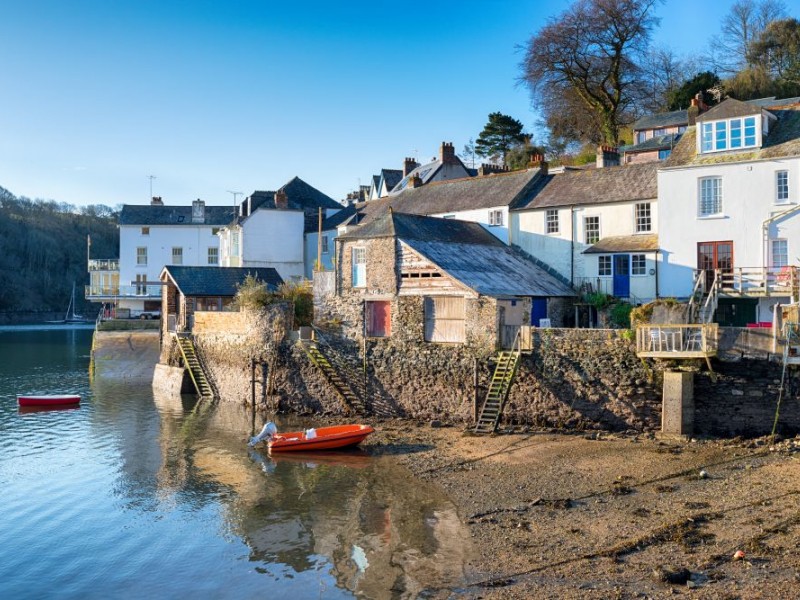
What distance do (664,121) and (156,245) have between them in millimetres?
44684

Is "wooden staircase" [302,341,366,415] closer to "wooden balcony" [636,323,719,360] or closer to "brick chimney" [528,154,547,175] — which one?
"wooden balcony" [636,323,719,360]

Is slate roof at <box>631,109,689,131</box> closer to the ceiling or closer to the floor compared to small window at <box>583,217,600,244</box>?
closer to the ceiling

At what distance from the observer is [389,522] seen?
17984 millimetres

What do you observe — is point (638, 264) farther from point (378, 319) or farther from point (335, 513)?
point (335, 513)

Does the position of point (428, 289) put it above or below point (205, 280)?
below

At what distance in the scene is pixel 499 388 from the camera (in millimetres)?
26781

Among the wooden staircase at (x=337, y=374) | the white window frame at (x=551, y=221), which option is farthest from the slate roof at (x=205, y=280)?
the white window frame at (x=551, y=221)

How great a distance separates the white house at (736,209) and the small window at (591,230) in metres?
4.08

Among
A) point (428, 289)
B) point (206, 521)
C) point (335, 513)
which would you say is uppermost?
point (428, 289)

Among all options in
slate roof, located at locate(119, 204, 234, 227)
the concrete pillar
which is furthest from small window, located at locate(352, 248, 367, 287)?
slate roof, located at locate(119, 204, 234, 227)

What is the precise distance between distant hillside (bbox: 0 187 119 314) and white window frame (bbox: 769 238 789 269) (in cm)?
11281

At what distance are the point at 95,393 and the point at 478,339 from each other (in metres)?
23.2

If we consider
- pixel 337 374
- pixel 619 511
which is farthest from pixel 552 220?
pixel 619 511

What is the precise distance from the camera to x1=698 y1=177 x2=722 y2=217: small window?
96.5 feet
